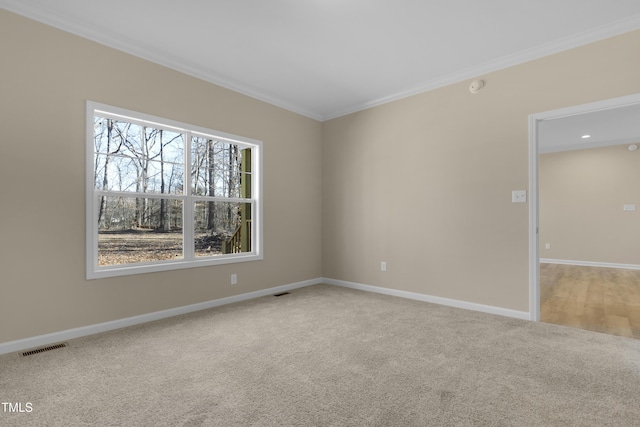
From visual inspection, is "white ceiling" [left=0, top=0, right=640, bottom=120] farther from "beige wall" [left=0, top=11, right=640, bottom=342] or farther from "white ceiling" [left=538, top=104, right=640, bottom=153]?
"white ceiling" [left=538, top=104, right=640, bottom=153]

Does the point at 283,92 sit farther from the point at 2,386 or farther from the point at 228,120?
the point at 2,386

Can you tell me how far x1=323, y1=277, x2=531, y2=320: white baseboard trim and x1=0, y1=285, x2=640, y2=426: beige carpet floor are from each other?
6.7 inches

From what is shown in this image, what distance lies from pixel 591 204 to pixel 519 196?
202 inches

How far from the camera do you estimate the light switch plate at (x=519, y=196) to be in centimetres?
321

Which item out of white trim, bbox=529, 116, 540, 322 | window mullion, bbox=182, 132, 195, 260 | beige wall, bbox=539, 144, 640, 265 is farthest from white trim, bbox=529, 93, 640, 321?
beige wall, bbox=539, 144, 640, 265

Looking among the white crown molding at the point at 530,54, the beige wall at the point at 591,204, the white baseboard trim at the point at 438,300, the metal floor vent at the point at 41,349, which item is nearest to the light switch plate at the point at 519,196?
the white baseboard trim at the point at 438,300

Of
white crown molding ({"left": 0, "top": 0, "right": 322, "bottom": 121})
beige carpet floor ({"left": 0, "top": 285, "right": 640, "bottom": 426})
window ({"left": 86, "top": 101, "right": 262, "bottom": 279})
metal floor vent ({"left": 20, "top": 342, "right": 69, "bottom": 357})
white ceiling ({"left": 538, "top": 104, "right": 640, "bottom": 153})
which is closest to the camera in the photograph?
beige carpet floor ({"left": 0, "top": 285, "right": 640, "bottom": 426})

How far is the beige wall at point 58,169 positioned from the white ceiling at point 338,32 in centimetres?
20

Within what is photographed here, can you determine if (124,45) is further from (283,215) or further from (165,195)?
(283,215)

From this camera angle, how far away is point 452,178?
373 centimetres

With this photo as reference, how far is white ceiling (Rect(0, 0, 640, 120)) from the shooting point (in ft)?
8.10

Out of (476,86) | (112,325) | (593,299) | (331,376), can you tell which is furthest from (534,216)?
(112,325)

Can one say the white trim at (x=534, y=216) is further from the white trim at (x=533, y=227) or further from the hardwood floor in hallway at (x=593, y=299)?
the hardwood floor in hallway at (x=593, y=299)

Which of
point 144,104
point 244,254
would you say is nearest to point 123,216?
point 144,104
